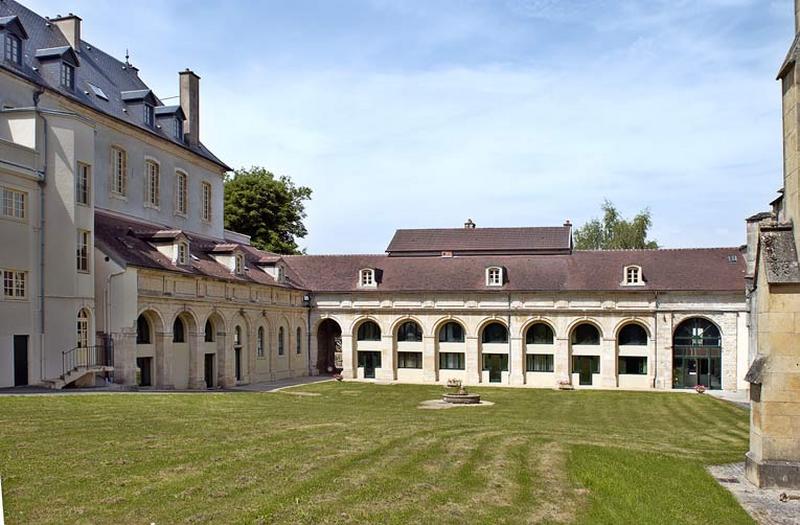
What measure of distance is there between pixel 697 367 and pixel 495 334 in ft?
36.3

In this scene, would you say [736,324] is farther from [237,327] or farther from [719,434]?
[237,327]

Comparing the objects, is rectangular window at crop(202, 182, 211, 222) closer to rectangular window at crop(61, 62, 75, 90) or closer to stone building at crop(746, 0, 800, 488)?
rectangular window at crop(61, 62, 75, 90)

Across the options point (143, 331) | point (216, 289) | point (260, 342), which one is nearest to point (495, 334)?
point (260, 342)

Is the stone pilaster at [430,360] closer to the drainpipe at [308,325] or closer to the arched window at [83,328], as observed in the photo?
the drainpipe at [308,325]

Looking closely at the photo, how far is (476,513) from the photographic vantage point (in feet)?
35.8

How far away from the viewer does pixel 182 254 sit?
33.1 m

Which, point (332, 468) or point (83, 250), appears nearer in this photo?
point (332, 468)

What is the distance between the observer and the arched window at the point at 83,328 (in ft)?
88.0

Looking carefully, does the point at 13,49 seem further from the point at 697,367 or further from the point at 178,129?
the point at 697,367

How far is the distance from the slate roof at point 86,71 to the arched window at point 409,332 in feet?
50.2

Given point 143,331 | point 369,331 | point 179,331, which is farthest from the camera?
point 369,331

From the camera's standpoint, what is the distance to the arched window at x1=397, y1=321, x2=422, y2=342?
4584 centimetres

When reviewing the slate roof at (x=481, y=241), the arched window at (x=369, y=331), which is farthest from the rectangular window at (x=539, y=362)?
the slate roof at (x=481, y=241)

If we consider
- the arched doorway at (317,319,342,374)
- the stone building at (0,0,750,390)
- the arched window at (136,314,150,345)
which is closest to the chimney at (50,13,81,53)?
the stone building at (0,0,750,390)
